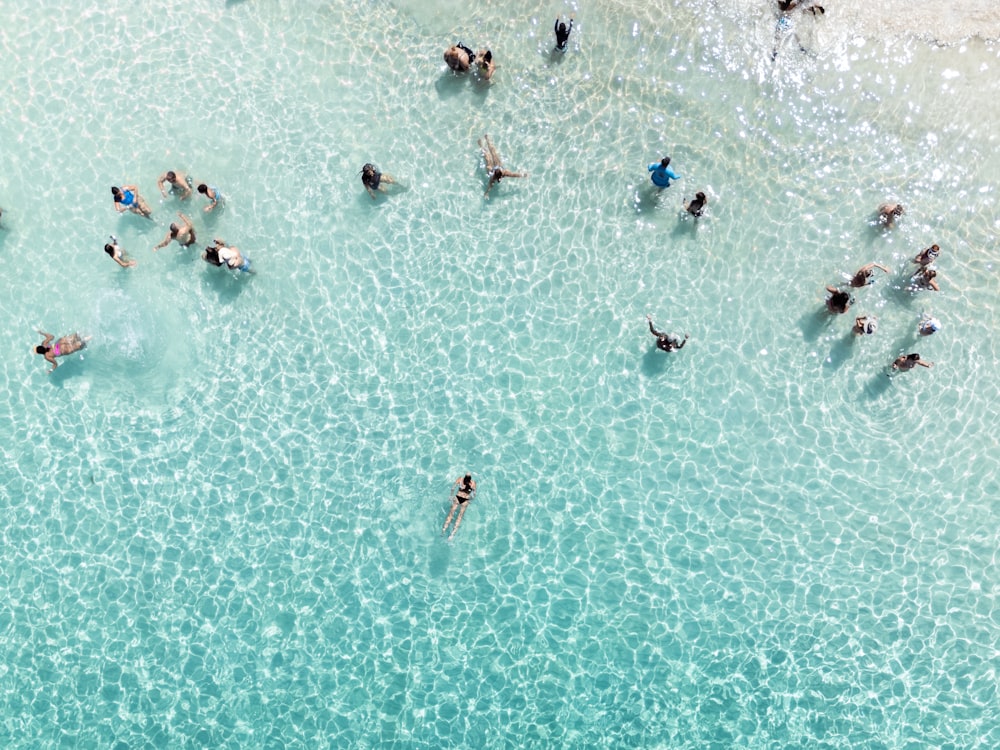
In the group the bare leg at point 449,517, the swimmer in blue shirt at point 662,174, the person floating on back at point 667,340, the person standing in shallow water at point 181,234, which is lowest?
the bare leg at point 449,517

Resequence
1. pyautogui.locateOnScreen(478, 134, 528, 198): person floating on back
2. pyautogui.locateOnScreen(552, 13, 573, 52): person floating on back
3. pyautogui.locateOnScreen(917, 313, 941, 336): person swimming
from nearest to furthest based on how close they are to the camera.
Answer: pyautogui.locateOnScreen(917, 313, 941, 336): person swimming → pyautogui.locateOnScreen(552, 13, 573, 52): person floating on back → pyautogui.locateOnScreen(478, 134, 528, 198): person floating on back

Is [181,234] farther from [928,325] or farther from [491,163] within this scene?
[928,325]

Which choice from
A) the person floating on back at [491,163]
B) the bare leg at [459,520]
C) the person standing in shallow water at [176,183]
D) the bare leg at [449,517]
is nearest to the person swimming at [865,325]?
the person floating on back at [491,163]

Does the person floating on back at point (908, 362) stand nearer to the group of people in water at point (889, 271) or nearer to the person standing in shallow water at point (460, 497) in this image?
the group of people in water at point (889, 271)

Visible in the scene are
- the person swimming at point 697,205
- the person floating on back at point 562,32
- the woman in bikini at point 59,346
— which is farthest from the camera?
the person floating on back at point 562,32

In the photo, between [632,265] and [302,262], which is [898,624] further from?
[302,262]

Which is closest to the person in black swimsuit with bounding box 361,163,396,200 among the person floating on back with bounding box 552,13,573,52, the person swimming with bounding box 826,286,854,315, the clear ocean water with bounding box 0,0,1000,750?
the clear ocean water with bounding box 0,0,1000,750

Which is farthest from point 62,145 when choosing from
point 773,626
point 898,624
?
point 898,624

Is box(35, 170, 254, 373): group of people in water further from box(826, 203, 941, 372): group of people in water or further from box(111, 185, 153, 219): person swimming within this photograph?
box(826, 203, 941, 372): group of people in water

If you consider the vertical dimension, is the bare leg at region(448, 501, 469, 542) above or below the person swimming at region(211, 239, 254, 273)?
below
